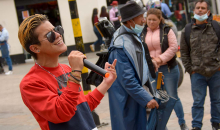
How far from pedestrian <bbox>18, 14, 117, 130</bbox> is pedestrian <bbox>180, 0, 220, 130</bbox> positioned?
284 cm

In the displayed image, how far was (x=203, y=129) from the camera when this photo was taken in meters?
4.95

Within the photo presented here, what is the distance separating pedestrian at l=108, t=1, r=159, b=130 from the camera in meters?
3.44

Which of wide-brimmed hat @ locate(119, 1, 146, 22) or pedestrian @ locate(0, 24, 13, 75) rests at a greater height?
wide-brimmed hat @ locate(119, 1, 146, 22)

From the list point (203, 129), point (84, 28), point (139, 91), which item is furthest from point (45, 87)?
point (84, 28)

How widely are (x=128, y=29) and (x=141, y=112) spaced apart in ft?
3.32

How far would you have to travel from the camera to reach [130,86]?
3441mm

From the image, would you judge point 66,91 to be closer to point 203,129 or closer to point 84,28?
point 203,129

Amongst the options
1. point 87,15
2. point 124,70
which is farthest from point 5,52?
point 124,70

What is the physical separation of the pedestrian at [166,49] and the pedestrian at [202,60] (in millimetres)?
253

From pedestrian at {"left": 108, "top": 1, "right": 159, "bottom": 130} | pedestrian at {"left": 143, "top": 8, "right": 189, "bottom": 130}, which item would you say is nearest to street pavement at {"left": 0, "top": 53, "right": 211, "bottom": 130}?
pedestrian at {"left": 143, "top": 8, "right": 189, "bottom": 130}

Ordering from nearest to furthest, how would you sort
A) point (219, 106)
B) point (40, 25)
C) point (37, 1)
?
point (40, 25) → point (219, 106) → point (37, 1)

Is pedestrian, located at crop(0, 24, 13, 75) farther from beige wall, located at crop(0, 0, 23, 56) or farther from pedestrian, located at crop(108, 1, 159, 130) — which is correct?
pedestrian, located at crop(108, 1, 159, 130)

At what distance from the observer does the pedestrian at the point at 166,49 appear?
489 centimetres

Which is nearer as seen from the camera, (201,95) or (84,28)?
(201,95)
